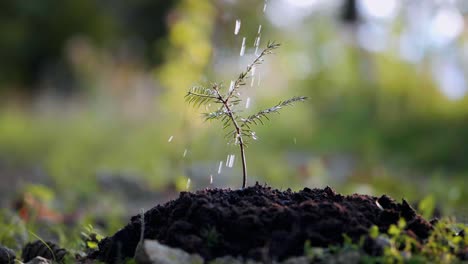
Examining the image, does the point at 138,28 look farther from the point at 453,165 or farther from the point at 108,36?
the point at 453,165

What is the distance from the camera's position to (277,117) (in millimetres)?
14062

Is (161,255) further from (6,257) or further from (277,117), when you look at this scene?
(277,117)

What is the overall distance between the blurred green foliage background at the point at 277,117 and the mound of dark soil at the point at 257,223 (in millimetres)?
2073

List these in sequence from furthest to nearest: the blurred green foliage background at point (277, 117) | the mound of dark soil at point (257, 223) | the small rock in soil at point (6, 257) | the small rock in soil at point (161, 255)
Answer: the blurred green foliage background at point (277, 117) < the small rock in soil at point (6, 257) < the mound of dark soil at point (257, 223) < the small rock in soil at point (161, 255)

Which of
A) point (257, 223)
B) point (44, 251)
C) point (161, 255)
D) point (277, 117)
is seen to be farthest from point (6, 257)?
point (277, 117)

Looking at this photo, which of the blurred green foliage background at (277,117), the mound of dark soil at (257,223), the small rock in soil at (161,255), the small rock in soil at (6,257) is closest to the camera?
the small rock in soil at (161,255)

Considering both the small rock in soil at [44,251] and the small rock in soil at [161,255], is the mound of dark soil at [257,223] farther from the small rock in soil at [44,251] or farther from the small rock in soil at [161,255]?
the small rock in soil at [44,251]

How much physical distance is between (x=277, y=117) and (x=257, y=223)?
11521 mm

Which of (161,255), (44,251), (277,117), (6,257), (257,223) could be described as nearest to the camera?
(161,255)

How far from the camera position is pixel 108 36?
22.3m

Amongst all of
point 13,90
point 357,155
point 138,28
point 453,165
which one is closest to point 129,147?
point 357,155

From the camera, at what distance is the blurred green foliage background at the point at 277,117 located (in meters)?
8.02

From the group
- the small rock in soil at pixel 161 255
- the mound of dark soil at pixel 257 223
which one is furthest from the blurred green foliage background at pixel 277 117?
the small rock in soil at pixel 161 255

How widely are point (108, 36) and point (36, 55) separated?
2457 mm
